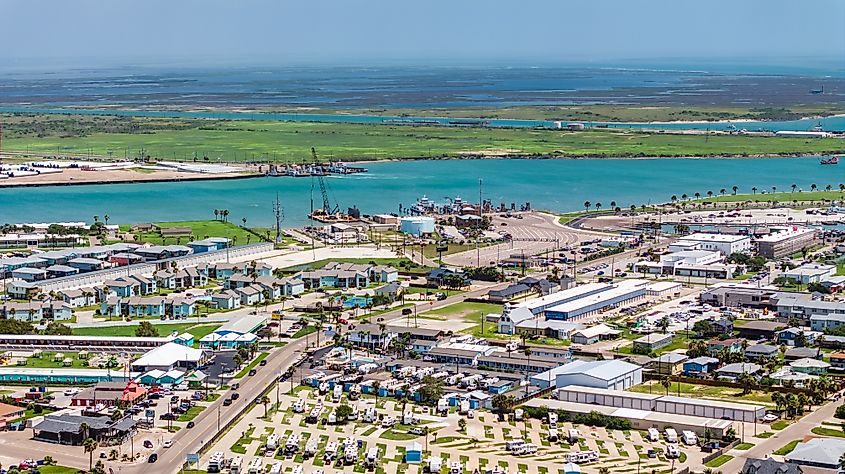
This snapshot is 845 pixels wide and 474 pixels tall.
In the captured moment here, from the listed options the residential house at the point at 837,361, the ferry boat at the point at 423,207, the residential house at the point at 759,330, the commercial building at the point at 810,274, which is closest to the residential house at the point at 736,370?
the residential house at the point at 837,361

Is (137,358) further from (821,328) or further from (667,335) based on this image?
(821,328)

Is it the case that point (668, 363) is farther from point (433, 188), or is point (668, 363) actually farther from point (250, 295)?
point (433, 188)

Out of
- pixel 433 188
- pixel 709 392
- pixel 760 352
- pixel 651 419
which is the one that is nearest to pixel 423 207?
pixel 433 188

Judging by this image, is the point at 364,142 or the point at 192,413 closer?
the point at 192,413

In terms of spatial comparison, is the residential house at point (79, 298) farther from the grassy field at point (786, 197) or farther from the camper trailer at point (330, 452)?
the grassy field at point (786, 197)

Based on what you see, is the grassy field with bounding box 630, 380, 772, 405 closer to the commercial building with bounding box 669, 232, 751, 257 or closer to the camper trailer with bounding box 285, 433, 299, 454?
the camper trailer with bounding box 285, 433, 299, 454

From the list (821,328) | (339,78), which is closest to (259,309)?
(821,328)

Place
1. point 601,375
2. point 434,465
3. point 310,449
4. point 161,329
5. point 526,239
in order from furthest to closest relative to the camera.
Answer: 1. point 526,239
2. point 161,329
3. point 601,375
4. point 310,449
5. point 434,465
